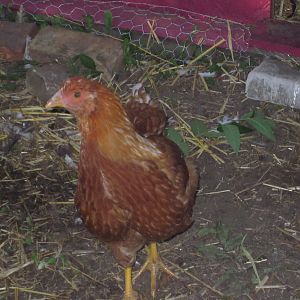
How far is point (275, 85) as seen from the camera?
4.30m

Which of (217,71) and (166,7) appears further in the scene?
(166,7)

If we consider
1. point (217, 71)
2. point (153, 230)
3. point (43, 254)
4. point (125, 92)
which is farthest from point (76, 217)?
point (217, 71)

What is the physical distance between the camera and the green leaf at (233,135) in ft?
12.5

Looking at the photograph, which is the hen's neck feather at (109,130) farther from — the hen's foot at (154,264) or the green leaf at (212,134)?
the green leaf at (212,134)

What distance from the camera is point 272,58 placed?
4574 millimetres

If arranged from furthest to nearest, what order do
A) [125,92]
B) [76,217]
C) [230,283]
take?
1. [125,92]
2. [76,217]
3. [230,283]

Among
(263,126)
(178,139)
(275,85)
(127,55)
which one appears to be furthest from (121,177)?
(127,55)

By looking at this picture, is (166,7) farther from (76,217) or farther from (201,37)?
(76,217)

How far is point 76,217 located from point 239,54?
171 centimetres

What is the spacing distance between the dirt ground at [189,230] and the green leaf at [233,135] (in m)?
0.12

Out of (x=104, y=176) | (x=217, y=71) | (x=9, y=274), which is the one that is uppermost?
(x=104, y=176)

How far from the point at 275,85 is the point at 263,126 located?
45 cm

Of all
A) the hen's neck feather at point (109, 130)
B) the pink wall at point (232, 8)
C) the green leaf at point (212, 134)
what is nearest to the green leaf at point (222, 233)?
the green leaf at point (212, 134)

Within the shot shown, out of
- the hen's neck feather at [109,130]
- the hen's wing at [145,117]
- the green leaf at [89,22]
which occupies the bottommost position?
the green leaf at [89,22]
